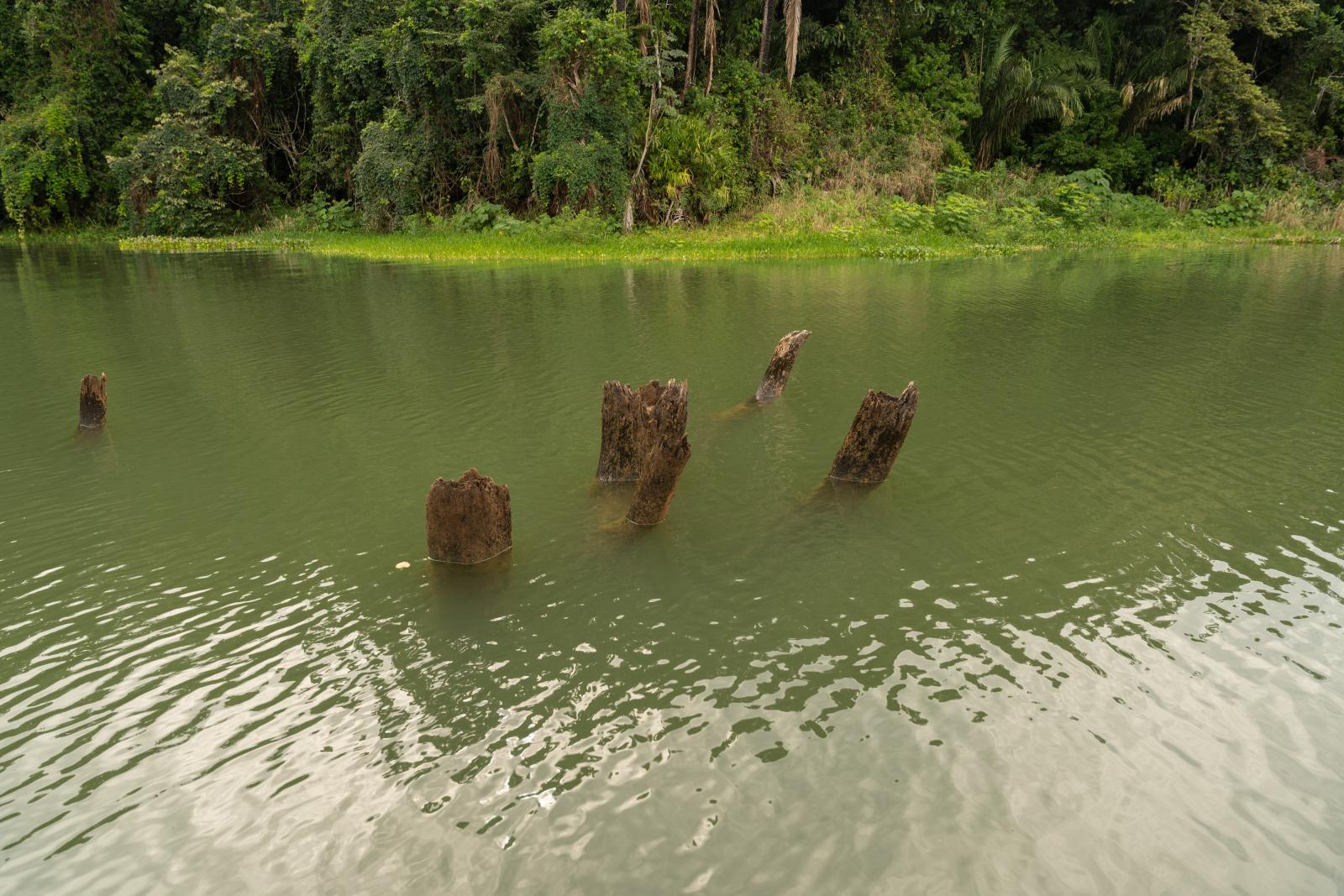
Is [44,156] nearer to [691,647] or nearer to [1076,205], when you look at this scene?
[1076,205]

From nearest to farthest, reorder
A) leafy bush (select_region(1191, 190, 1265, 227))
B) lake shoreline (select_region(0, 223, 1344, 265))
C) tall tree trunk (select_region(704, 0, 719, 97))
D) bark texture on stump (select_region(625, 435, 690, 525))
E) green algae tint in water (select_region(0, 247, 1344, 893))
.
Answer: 1. green algae tint in water (select_region(0, 247, 1344, 893))
2. bark texture on stump (select_region(625, 435, 690, 525))
3. lake shoreline (select_region(0, 223, 1344, 265))
4. tall tree trunk (select_region(704, 0, 719, 97))
5. leafy bush (select_region(1191, 190, 1265, 227))

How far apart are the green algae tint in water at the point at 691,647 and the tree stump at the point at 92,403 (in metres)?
0.28

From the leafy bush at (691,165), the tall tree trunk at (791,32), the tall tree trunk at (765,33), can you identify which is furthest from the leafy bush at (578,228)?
the tall tree trunk at (765,33)

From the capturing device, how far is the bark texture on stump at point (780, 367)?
9453 mm

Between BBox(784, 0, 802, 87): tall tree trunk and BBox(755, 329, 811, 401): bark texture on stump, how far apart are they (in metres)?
22.2

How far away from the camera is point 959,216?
86.3 ft

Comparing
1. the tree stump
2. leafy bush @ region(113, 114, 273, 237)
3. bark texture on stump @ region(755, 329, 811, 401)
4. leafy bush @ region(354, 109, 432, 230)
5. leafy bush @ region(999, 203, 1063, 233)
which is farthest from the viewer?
leafy bush @ region(113, 114, 273, 237)

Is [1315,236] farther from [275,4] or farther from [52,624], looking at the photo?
[275,4]

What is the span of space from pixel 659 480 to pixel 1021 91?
101 ft

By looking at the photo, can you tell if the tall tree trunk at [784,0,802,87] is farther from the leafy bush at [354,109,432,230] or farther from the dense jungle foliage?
the leafy bush at [354,109,432,230]

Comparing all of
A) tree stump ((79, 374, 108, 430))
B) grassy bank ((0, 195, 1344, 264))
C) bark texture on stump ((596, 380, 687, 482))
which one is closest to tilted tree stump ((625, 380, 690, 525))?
bark texture on stump ((596, 380, 687, 482))

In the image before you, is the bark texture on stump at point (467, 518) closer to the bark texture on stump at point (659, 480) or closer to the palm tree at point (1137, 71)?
the bark texture on stump at point (659, 480)

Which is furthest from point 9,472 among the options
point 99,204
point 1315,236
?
point 99,204

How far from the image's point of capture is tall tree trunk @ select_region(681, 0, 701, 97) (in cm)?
2770
